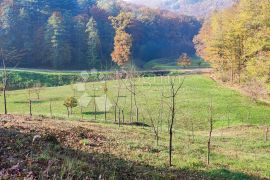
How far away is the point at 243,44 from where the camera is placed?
60.8 metres

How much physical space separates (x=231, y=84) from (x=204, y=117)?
24459mm

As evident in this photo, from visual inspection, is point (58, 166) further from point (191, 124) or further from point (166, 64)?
point (166, 64)

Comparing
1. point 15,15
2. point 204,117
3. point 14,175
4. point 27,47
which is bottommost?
point 204,117

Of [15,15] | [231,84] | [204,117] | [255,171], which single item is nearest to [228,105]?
[204,117]

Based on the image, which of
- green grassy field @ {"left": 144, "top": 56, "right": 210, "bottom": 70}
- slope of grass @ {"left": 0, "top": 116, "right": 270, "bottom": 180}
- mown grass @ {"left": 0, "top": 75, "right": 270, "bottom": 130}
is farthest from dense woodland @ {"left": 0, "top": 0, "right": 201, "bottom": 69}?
slope of grass @ {"left": 0, "top": 116, "right": 270, "bottom": 180}

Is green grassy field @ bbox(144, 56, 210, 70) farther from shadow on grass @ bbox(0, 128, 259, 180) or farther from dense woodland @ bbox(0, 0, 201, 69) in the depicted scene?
shadow on grass @ bbox(0, 128, 259, 180)

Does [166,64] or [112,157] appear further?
[166,64]

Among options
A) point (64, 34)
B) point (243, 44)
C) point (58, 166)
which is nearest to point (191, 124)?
Answer: point (243, 44)

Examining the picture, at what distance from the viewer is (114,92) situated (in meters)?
59.5

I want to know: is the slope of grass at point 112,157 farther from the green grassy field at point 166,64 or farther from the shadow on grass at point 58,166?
the green grassy field at point 166,64

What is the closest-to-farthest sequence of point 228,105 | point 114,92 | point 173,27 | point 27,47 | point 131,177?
1. point 131,177
2. point 228,105
3. point 114,92
4. point 27,47
5. point 173,27

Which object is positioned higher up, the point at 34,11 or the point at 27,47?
the point at 34,11

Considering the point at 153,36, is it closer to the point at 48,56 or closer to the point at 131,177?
the point at 48,56

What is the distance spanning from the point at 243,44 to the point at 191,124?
27.8m
